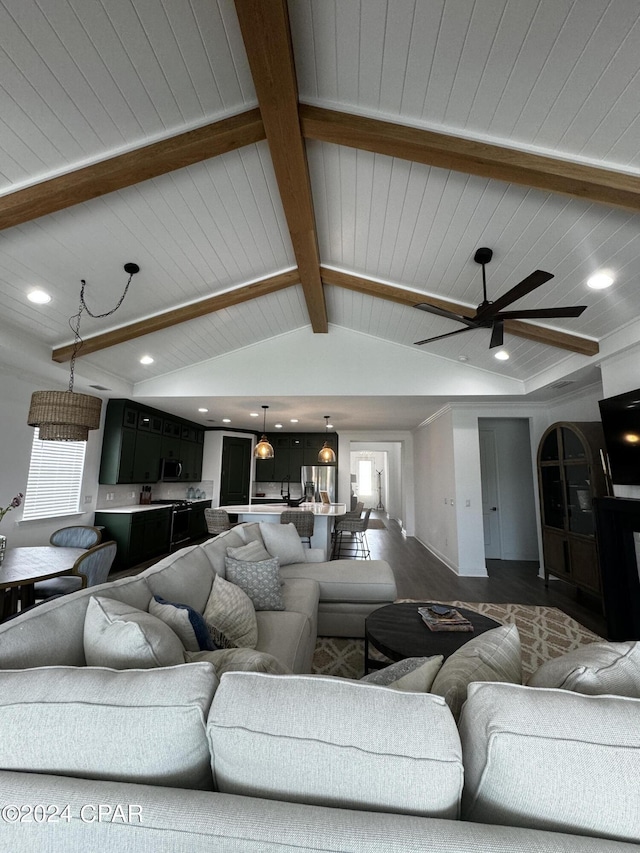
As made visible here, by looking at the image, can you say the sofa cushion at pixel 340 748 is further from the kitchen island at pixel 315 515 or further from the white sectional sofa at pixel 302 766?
the kitchen island at pixel 315 515

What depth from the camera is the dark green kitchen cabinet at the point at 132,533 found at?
5.36 metres

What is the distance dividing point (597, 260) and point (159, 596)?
3633 mm

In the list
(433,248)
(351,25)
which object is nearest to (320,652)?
(433,248)

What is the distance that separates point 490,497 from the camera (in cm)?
656

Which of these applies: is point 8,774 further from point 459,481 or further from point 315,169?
point 459,481

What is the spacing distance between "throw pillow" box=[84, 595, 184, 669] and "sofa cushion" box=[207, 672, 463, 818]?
1.38 feet

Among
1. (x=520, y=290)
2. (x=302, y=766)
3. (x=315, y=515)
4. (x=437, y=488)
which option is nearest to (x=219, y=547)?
(x=302, y=766)

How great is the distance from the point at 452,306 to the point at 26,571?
14.2ft

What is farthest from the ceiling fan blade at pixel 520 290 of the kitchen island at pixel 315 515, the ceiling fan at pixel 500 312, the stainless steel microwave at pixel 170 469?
the stainless steel microwave at pixel 170 469

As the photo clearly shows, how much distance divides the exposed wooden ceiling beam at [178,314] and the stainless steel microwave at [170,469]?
3032 millimetres

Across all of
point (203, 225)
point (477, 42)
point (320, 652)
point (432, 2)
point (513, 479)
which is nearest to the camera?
point (432, 2)

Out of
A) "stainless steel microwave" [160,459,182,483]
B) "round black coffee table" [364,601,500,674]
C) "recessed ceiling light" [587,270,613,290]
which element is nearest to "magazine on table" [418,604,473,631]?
"round black coffee table" [364,601,500,674]

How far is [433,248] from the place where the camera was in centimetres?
319

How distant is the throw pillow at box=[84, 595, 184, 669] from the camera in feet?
3.62
